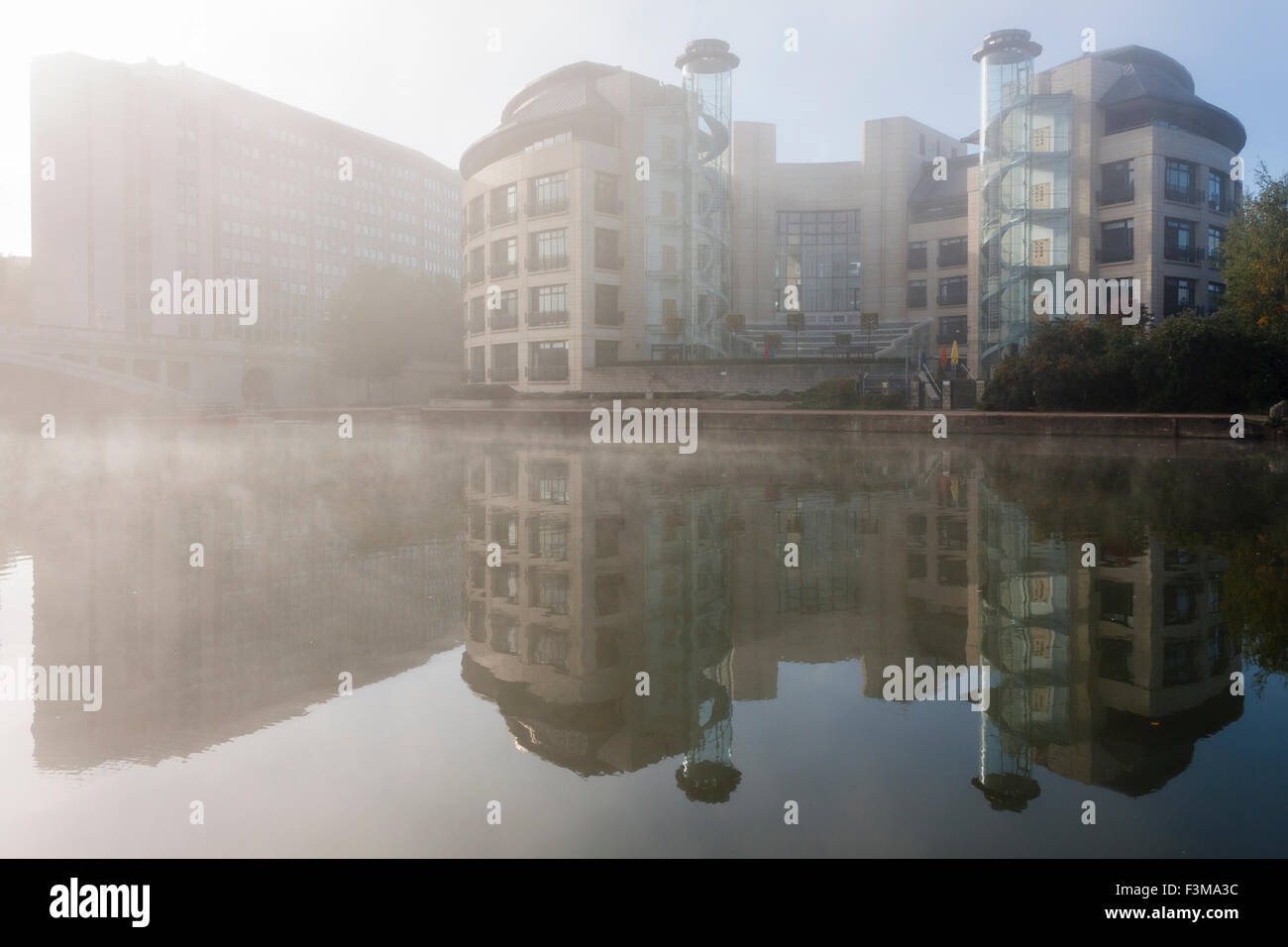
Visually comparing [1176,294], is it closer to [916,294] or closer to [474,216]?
[916,294]

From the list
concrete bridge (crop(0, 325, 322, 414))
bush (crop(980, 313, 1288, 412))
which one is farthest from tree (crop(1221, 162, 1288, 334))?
concrete bridge (crop(0, 325, 322, 414))

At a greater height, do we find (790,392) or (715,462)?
(790,392)

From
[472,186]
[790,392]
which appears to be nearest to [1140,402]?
[790,392]

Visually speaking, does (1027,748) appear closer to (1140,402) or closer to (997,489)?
(997,489)

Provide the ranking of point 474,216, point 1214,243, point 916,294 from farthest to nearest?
point 916,294
point 474,216
point 1214,243

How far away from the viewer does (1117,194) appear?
5194cm

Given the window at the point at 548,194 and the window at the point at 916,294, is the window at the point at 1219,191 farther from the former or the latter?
the window at the point at 548,194

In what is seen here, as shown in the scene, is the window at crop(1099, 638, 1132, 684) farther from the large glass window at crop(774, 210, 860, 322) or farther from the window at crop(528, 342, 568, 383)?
the large glass window at crop(774, 210, 860, 322)

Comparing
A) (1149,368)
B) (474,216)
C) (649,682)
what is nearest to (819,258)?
(474,216)

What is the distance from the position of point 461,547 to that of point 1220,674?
6.39 metres

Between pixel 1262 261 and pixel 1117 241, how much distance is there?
2105 cm

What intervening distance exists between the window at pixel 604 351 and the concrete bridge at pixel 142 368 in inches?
1015

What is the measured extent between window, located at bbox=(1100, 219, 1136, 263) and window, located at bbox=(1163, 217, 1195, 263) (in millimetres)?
1818

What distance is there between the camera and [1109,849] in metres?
2.87
